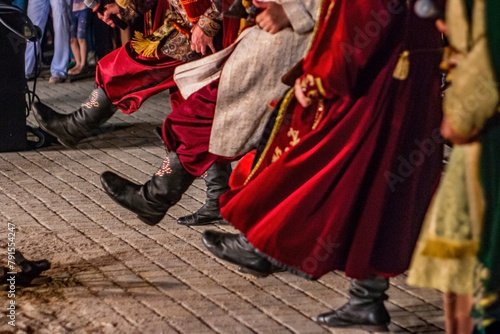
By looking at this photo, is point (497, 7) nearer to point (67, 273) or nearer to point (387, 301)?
point (387, 301)

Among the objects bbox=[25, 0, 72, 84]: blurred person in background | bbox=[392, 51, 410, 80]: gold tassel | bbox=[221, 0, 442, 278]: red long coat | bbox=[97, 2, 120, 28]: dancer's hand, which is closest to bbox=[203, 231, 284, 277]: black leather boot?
bbox=[221, 0, 442, 278]: red long coat

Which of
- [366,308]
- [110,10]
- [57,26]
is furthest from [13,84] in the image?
[366,308]

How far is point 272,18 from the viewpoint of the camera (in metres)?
4.32

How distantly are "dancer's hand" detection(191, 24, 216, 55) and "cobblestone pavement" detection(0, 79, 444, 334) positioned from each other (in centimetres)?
110

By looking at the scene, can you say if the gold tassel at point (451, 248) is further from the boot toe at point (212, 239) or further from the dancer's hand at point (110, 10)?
the dancer's hand at point (110, 10)

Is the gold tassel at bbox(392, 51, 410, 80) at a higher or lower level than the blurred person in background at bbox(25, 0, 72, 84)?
higher

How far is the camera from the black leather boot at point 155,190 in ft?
16.4

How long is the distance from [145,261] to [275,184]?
1283 millimetres

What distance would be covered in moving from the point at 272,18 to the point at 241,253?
43.5 inches

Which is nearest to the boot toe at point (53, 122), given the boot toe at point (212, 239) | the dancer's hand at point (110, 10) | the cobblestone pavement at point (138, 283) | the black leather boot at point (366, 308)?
the cobblestone pavement at point (138, 283)

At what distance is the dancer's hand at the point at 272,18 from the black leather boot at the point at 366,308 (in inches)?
47.3

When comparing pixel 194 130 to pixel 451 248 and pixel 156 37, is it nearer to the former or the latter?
pixel 156 37

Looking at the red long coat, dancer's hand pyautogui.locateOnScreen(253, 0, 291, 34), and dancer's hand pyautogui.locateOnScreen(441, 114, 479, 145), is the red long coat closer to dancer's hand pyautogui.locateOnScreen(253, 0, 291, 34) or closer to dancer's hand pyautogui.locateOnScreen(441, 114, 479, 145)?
dancer's hand pyautogui.locateOnScreen(253, 0, 291, 34)

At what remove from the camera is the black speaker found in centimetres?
750
